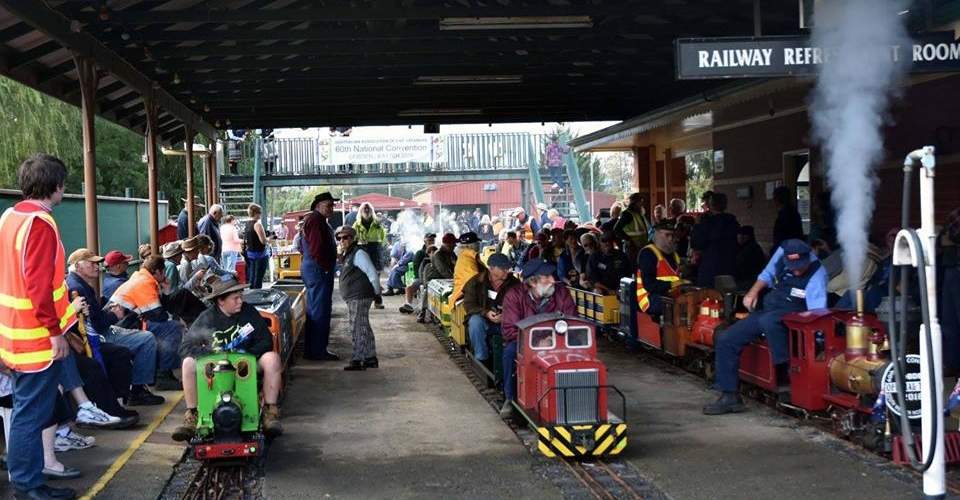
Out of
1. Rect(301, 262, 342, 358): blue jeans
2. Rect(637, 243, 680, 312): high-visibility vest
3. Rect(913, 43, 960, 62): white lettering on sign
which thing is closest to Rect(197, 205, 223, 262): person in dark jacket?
Rect(301, 262, 342, 358): blue jeans

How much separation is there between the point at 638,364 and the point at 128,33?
6.66 meters

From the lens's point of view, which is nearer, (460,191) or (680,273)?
(680,273)

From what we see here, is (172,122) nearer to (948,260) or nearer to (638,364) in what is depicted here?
(638,364)

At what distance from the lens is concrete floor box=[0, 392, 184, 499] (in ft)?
22.3

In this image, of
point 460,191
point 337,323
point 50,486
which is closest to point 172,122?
point 337,323

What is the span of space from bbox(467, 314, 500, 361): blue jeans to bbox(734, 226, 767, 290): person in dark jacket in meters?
3.78

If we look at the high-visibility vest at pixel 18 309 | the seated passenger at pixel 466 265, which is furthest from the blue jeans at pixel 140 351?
the high-visibility vest at pixel 18 309

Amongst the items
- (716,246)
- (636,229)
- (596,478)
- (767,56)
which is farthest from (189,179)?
(596,478)

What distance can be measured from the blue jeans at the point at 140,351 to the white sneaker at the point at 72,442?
166 centimetres

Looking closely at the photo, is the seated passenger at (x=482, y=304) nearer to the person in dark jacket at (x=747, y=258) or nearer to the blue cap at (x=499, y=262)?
the blue cap at (x=499, y=262)

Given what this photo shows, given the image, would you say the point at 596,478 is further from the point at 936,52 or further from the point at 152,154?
the point at 152,154

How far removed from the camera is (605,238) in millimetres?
14695

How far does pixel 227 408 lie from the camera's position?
281 inches

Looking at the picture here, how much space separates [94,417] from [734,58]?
568 centimetres
